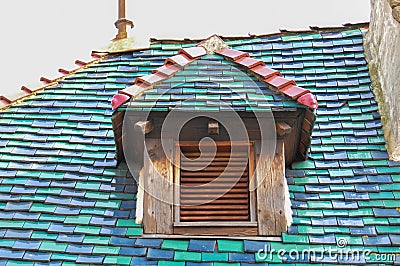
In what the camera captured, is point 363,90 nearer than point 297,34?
Yes

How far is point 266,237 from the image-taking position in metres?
5.01

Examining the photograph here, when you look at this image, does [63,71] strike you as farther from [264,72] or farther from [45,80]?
[264,72]

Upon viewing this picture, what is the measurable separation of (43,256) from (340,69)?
11.4 feet

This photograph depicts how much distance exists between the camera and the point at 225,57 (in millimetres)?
5805

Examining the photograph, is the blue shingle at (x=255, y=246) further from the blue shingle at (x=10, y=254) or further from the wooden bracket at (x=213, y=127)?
the blue shingle at (x=10, y=254)

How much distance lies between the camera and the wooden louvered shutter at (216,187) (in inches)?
203

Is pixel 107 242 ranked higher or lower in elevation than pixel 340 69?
lower

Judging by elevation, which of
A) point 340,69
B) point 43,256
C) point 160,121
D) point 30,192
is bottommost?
point 43,256

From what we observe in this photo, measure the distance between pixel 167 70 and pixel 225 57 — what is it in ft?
1.77

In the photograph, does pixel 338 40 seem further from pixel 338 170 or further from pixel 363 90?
pixel 338 170

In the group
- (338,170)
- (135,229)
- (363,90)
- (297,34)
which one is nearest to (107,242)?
→ (135,229)

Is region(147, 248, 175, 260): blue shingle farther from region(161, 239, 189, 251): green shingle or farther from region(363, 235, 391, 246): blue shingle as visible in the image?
region(363, 235, 391, 246): blue shingle

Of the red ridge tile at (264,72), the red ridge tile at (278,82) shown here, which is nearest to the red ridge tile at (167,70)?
the red ridge tile at (264,72)

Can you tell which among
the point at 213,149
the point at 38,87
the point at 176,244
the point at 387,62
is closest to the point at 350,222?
the point at 213,149
